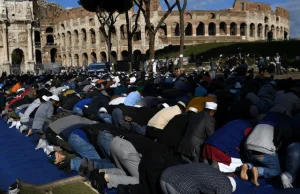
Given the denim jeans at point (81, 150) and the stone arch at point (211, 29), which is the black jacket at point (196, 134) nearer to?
the denim jeans at point (81, 150)

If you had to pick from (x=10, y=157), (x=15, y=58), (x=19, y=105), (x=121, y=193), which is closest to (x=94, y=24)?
(x=15, y=58)

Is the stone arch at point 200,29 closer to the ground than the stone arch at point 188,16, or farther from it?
closer to the ground

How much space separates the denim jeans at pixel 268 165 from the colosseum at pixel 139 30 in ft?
131

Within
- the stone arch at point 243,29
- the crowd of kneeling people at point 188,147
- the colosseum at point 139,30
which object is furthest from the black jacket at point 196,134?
the stone arch at point 243,29

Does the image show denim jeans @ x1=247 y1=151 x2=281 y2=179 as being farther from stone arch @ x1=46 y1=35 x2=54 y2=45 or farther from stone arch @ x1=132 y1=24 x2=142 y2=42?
stone arch @ x1=46 y1=35 x2=54 y2=45

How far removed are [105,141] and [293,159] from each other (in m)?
3.04

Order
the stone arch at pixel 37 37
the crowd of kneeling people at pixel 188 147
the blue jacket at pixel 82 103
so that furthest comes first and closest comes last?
the stone arch at pixel 37 37, the blue jacket at pixel 82 103, the crowd of kneeling people at pixel 188 147

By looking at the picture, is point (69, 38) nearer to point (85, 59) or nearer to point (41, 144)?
point (85, 59)

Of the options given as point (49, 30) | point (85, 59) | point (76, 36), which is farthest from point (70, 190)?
point (49, 30)

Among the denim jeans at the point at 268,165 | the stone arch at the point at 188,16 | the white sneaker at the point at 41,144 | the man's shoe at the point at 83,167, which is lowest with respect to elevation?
the white sneaker at the point at 41,144

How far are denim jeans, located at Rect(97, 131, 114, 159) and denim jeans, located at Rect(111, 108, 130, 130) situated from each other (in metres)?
1.78

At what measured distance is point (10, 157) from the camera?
8.18 metres

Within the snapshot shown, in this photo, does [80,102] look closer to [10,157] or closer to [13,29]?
[10,157]

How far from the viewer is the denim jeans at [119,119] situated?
827 cm
